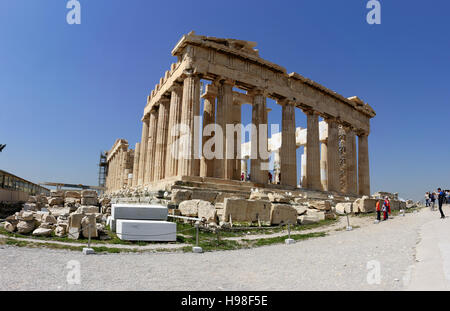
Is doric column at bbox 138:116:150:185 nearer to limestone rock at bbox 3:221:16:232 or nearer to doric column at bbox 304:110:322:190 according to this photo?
doric column at bbox 304:110:322:190

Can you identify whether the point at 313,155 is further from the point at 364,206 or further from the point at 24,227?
the point at 24,227

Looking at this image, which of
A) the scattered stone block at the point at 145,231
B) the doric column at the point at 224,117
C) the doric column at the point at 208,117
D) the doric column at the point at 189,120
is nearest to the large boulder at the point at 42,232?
the scattered stone block at the point at 145,231

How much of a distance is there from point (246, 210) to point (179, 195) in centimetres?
388

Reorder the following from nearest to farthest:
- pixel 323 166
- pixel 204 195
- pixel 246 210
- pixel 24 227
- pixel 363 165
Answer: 1. pixel 24 227
2. pixel 246 210
3. pixel 204 195
4. pixel 363 165
5. pixel 323 166

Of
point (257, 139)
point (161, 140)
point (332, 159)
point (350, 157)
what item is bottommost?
point (332, 159)

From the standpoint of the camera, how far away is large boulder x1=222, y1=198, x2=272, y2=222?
1324 cm

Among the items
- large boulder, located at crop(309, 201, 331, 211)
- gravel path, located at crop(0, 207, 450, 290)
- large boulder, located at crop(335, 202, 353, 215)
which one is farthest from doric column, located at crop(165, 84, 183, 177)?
gravel path, located at crop(0, 207, 450, 290)

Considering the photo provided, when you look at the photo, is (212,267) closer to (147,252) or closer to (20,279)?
(147,252)

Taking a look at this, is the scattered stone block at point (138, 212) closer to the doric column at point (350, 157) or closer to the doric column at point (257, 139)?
the doric column at point (257, 139)

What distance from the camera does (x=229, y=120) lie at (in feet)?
74.2

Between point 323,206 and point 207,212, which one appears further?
point 323,206

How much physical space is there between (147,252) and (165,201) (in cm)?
705

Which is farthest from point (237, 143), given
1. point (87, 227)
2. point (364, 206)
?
point (87, 227)
